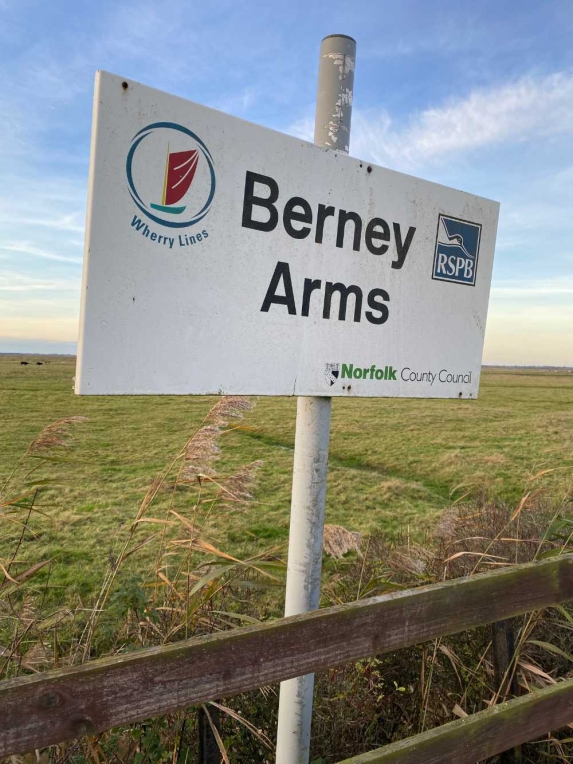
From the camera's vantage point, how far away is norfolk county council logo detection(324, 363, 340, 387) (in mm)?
2168

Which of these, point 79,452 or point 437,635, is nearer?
point 437,635

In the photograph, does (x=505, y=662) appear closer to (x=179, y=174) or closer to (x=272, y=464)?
(x=179, y=174)

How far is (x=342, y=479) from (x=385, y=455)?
3.42m

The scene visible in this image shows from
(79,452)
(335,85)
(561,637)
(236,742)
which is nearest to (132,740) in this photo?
(236,742)

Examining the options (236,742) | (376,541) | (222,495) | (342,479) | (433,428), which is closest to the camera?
(236,742)

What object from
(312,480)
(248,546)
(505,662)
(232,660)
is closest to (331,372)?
(312,480)

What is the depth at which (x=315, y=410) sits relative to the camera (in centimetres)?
218

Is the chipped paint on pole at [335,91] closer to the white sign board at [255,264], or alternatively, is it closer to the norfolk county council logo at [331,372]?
the white sign board at [255,264]

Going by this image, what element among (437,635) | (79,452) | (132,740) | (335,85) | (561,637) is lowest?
(79,452)

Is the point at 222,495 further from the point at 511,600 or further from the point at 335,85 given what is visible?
the point at 335,85

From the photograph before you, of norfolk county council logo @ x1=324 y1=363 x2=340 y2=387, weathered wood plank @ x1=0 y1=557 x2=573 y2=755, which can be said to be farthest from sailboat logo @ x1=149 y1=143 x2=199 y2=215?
weathered wood plank @ x1=0 y1=557 x2=573 y2=755

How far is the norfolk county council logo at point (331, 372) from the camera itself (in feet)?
7.11

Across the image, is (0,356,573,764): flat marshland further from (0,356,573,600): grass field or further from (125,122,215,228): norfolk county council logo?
(125,122,215,228): norfolk county council logo

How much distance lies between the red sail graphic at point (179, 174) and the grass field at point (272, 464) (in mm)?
1740
